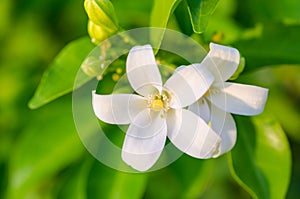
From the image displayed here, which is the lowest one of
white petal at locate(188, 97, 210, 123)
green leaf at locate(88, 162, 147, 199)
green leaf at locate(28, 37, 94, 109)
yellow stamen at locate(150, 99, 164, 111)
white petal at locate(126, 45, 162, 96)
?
green leaf at locate(88, 162, 147, 199)

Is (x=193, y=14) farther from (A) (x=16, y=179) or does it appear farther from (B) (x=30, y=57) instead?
(B) (x=30, y=57)

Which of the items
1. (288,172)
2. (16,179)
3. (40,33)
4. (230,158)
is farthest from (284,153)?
(40,33)

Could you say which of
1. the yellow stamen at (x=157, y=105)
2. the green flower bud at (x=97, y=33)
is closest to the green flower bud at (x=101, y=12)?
the green flower bud at (x=97, y=33)

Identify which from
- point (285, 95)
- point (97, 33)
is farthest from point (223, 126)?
point (285, 95)

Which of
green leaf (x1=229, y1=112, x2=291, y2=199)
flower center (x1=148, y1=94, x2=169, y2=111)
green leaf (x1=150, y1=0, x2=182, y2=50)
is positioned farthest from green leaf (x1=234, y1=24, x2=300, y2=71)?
flower center (x1=148, y1=94, x2=169, y2=111)

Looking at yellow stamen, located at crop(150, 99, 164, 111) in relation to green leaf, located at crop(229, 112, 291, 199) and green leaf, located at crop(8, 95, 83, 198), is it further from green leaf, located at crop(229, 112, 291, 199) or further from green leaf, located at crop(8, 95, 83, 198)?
green leaf, located at crop(8, 95, 83, 198)

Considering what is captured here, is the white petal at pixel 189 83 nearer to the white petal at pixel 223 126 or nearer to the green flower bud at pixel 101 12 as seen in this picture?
the white petal at pixel 223 126
